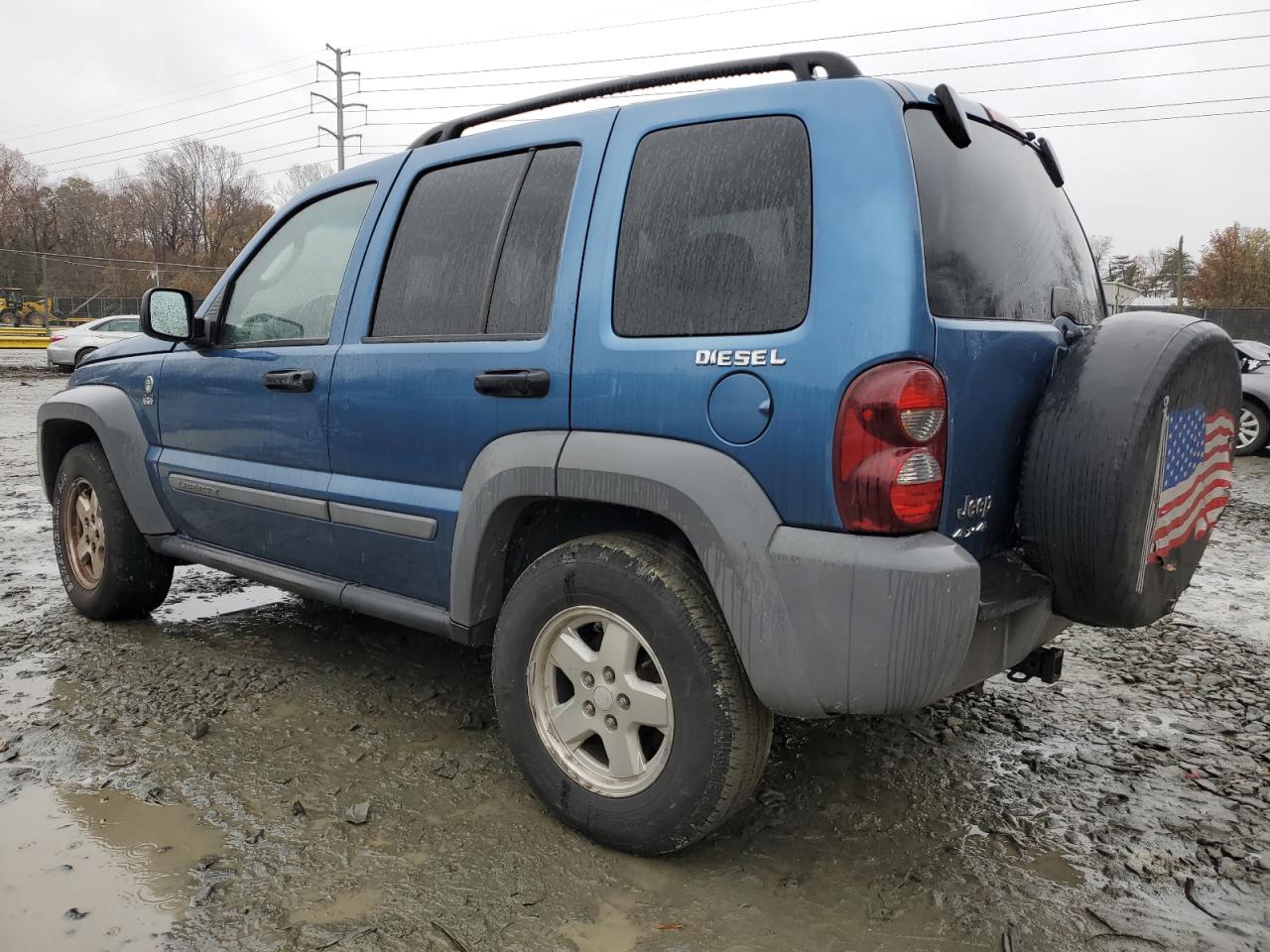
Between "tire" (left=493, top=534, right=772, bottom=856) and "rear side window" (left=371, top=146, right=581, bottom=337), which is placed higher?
"rear side window" (left=371, top=146, right=581, bottom=337)

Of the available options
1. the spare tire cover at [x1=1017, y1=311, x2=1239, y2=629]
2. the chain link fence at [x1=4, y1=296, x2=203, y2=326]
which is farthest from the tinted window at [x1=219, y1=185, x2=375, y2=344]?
the chain link fence at [x1=4, y1=296, x2=203, y2=326]

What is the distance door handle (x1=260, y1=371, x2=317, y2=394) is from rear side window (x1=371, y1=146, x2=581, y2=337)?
316mm

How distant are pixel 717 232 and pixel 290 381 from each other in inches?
66.8

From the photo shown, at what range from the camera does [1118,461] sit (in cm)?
215

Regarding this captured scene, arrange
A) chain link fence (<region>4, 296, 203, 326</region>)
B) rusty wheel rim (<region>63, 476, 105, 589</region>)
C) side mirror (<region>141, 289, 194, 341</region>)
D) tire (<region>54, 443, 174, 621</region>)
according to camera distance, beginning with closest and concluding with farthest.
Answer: side mirror (<region>141, 289, 194, 341</region>) → tire (<region>54, 443, 174, 621</region>) → rusty wheel rim (<region>63, 476, 105, 589</region>) → chain link fence (<region>4, 296, 203, 326</region>)

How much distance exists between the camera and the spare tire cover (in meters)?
2.18

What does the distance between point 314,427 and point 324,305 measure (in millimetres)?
453

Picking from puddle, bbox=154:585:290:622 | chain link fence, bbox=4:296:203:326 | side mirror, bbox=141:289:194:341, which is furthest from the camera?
chain link fence, bbox=4:296:203:326

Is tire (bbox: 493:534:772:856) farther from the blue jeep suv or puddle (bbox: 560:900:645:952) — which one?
puddle (bbox: 560:900:645:952)

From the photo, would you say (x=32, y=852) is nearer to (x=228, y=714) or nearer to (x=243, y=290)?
(x=228, y=714)

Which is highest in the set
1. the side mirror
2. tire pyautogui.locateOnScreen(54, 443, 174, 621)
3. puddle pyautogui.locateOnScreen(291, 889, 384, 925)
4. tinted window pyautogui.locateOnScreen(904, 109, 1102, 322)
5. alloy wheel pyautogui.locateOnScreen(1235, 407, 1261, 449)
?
tinted window pyautogui.locateOnScreen(904, 109, 1102, 322)

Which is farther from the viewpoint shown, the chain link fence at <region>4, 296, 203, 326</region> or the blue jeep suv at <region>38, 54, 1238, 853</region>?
the chain link fence at <region>4, 296, 203, 326</region>

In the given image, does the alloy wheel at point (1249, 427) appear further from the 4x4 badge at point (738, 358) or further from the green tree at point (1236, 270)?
the green tree at point (1236, 270)

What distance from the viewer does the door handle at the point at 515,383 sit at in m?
2.55
